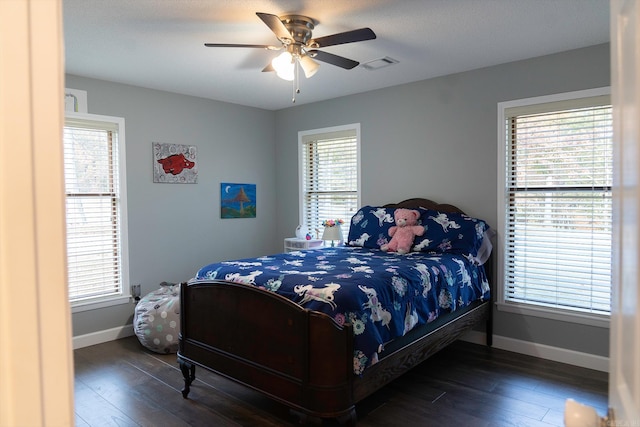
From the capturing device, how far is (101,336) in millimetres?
4125

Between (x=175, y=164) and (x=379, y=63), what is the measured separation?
2.40 metres

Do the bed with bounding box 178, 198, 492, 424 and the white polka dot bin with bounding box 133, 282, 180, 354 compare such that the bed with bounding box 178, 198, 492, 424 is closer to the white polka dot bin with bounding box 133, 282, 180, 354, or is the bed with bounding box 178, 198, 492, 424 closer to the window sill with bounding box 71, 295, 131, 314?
the white polka dot bin with bounding box 133, 282, 180, 354

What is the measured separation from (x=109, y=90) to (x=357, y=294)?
328cm

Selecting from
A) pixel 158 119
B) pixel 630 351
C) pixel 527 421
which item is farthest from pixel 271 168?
pixel 630 351

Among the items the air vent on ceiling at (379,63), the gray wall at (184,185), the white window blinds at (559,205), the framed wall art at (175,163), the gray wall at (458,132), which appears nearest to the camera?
the white window blinds at (559,205)

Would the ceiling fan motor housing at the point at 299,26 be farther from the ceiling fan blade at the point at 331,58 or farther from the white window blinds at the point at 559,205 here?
the white window blinds at the point at 559,205

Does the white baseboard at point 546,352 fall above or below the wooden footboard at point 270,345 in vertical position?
below

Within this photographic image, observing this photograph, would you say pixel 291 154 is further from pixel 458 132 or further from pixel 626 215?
pixel 626 215

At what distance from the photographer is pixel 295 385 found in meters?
2.36

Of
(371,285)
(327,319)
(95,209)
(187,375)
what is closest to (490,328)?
(371,285)

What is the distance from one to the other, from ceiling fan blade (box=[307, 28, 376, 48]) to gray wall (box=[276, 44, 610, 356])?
70.4 inches

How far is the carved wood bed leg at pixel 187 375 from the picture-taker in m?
2.97

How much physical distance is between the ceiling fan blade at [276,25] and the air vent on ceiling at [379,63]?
3.75ft

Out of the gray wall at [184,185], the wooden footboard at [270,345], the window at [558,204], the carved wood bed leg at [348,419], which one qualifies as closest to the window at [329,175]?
the gray wall at [184,185]
